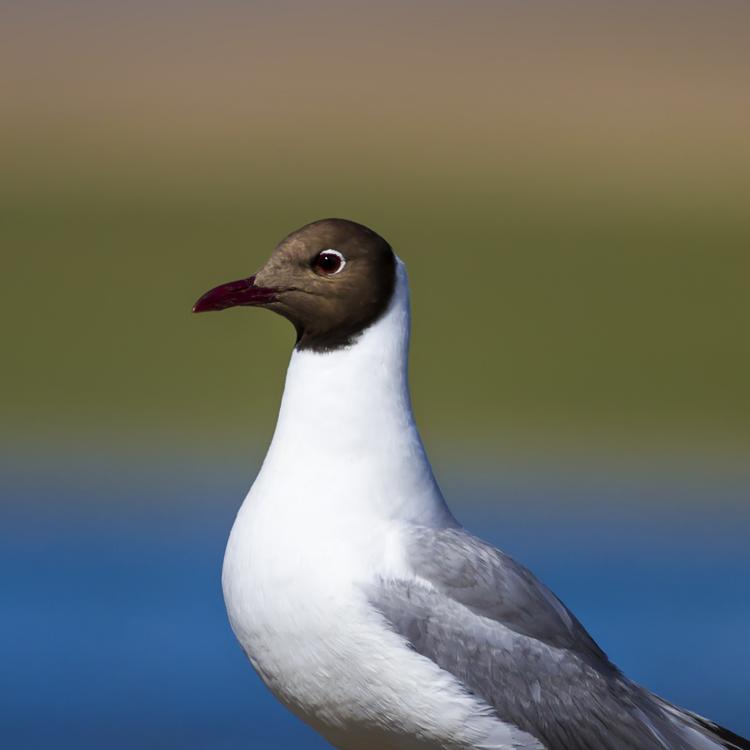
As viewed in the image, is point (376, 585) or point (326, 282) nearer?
point (376, 585)

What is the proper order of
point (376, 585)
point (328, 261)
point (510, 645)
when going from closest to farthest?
point (376, 585) < point (510, 645) < point (328, 261)

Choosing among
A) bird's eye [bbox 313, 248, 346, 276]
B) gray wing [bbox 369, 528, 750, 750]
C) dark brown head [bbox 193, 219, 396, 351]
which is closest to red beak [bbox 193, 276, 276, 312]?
dark brown head [bbox 193, 219, 396, 351]

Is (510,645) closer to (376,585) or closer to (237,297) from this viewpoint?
(376,585)

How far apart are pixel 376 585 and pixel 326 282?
26.7 inches

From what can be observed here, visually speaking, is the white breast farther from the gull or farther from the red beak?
the red beak

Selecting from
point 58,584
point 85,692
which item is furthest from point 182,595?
point 85,692

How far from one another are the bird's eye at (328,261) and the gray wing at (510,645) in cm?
60

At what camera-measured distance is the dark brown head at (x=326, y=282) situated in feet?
12.3

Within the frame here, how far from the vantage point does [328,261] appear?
3.75 m

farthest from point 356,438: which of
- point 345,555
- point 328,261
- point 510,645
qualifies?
point 510,645

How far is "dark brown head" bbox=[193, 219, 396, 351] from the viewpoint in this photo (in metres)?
3.74

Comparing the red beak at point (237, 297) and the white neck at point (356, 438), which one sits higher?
the red beak at point (237, 297)

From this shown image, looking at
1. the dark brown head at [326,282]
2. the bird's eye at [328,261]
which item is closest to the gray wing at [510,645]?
the dark brown head at [326,282]

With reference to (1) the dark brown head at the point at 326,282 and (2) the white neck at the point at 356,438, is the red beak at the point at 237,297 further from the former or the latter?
(2) the white neck at the point at 356,438
